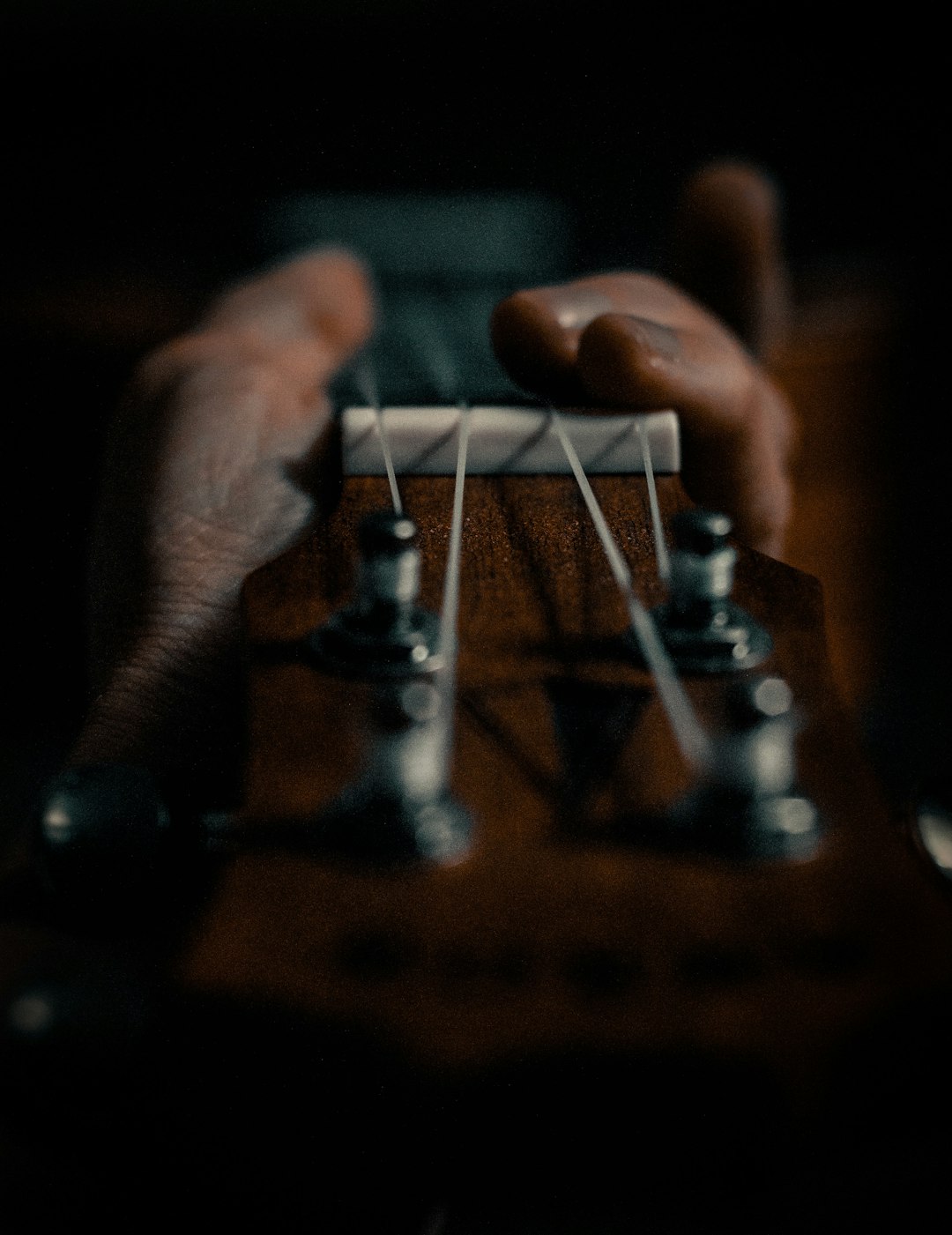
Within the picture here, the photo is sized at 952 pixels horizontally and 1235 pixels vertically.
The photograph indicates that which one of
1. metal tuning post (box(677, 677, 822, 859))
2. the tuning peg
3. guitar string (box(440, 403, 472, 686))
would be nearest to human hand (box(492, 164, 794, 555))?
guitar string (box(440, 403, 472, 686))

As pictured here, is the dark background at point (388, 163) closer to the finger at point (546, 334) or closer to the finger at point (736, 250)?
the finger at point (736, 250)

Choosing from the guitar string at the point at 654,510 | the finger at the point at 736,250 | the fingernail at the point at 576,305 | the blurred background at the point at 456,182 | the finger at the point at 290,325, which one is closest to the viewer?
the guitar string at the point at 654,510

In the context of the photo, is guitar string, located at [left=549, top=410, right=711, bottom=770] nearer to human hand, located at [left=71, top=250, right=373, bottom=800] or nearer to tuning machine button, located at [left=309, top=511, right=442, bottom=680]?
tuning machine button, located at [left=309, top=511, right=442, bottom=680]

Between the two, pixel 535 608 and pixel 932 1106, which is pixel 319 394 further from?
pixel 932 1106

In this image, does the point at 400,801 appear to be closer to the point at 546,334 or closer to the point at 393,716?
the point at 393,716

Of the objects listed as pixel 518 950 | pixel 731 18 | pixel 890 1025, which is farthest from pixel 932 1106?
pixel 731 18

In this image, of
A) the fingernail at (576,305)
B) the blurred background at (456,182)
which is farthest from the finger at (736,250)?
the fingernail at (576,305)

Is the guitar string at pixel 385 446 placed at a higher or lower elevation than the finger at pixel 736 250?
lower
